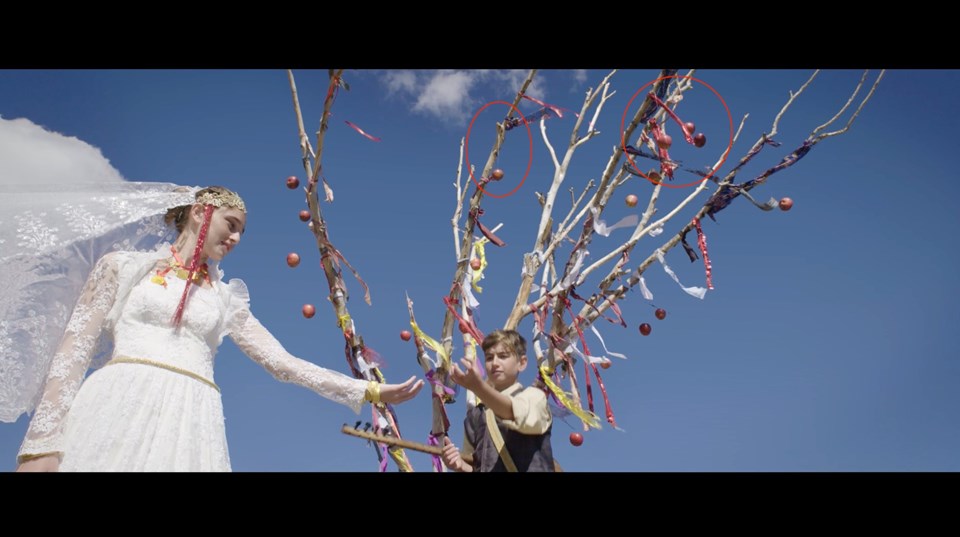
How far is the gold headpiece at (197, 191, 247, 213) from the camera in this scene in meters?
2.34

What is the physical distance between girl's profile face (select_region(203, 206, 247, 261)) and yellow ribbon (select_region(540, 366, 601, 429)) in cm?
146

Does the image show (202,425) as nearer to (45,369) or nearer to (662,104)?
(45,369)

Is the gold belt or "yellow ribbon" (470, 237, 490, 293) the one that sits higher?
"yellow ribbon" (470, 237, 490, 293)

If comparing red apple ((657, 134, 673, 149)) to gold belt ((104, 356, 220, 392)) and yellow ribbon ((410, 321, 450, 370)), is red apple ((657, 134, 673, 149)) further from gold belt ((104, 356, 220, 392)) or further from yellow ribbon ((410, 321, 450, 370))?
gold belt ((104, 356, 220, 392))

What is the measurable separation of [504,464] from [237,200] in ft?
4.21

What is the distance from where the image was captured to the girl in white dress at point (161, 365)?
72.8 inches

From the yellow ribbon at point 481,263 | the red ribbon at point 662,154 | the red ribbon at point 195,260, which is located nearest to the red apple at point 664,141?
the red ribbon at point 662,154

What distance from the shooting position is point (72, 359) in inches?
76.9

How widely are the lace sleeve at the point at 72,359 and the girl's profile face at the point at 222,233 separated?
291 mm

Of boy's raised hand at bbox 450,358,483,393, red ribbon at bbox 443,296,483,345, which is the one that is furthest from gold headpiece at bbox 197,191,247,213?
red ribbon at bbox 443,296,483,345
